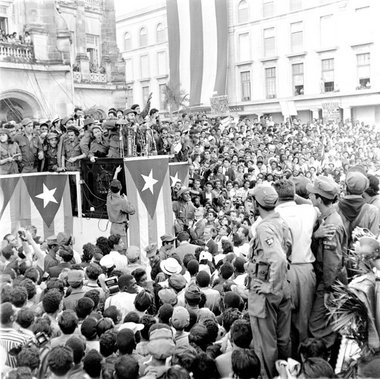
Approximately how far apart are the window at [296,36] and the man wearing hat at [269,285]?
3297 centimetres

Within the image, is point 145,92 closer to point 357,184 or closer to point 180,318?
point 357,184

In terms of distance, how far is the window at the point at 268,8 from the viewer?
3641cm

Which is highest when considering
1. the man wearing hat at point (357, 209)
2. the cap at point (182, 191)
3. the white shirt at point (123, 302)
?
the man wearing hat at point (357, 209)

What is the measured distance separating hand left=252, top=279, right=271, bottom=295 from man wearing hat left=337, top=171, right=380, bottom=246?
3.79 feet

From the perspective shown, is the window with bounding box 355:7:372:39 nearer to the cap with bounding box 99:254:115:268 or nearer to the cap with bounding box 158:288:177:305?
the cap with bounding box 99:254:115:268

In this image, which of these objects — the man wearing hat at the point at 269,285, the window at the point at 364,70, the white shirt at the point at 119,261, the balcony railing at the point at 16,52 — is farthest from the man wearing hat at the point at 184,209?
the window at the point at 364,70

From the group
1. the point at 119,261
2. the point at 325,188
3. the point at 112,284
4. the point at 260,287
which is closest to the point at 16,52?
the point at 119,261

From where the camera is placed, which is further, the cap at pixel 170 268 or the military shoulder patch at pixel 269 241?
the cap at pixel 170 268

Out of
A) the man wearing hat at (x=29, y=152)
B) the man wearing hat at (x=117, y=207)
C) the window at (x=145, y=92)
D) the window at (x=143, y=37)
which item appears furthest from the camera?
the window at (x=145, y=92)

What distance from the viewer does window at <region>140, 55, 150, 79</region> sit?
44219 mm

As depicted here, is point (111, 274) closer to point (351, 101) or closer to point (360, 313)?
point (360, 313)

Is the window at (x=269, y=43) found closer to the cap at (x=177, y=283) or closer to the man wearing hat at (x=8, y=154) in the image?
the man wearing hat at (x=8, y=154)

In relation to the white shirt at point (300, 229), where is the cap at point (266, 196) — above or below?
above

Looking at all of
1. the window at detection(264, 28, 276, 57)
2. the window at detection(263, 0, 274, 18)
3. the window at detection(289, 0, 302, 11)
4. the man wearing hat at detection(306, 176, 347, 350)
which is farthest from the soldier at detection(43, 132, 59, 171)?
the window at detection(264, 28, 276, 57)
